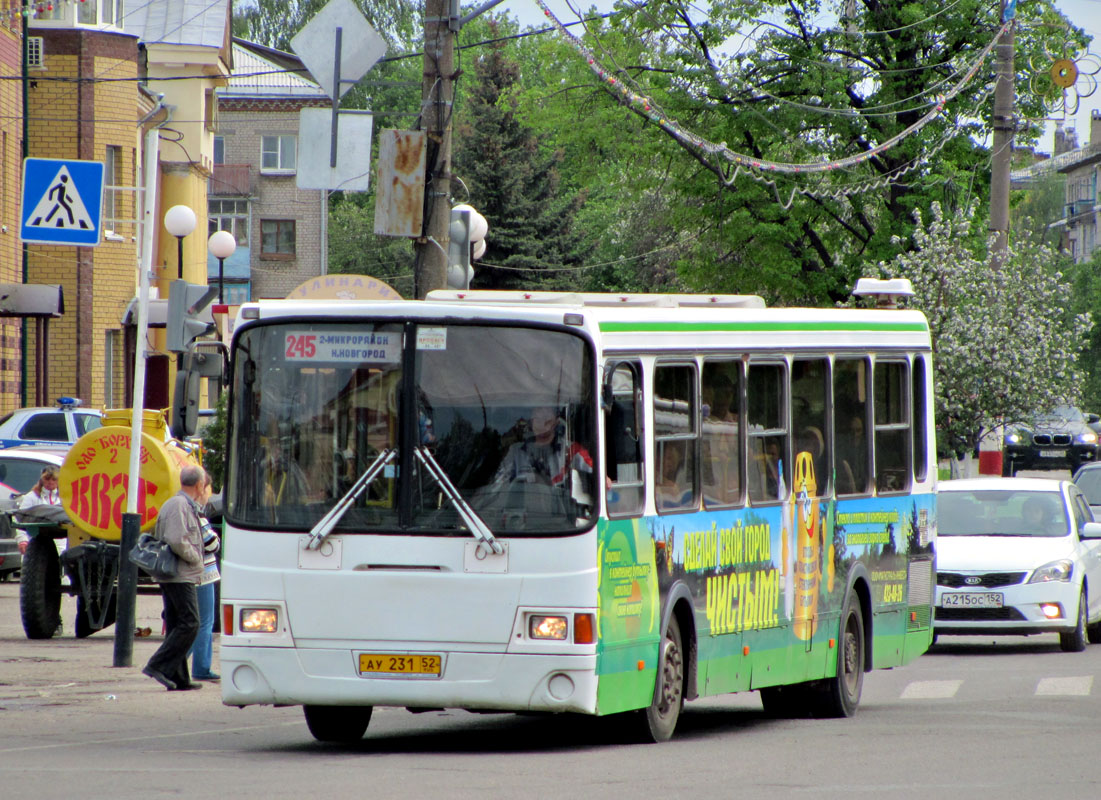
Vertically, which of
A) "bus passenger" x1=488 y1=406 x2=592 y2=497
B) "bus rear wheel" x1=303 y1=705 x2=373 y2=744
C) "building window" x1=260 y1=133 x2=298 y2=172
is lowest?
"bus rear wheel" x1=303 y1=705 x2=373 y2=744

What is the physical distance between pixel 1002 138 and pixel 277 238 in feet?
197

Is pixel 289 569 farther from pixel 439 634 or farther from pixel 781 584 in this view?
pixel 781 584

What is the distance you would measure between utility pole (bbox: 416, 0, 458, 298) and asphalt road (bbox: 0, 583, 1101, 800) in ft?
14.1

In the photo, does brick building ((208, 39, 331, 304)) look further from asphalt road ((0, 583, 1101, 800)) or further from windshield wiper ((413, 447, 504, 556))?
windshield wiper ((413, 447, 504, 556))

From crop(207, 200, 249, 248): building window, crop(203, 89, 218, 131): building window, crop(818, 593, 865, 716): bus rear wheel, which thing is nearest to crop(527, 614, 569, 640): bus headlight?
crop(818, 593, 865, 716): bus rear wheel

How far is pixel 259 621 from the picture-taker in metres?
10.6

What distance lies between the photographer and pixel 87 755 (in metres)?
10.9

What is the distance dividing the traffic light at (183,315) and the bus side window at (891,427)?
5.05m

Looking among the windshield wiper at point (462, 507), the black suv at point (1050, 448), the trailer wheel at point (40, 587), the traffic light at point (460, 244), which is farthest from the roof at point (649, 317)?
the black suv at point (1050, 448)

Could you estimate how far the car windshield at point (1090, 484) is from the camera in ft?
89.2

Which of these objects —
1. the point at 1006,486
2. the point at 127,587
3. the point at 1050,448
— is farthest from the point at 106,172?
the point at 127,587

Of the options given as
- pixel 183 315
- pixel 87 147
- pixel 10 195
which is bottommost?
pixel 183 315

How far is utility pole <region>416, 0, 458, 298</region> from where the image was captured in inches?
678

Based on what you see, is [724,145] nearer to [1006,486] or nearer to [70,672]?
[1006,486]
